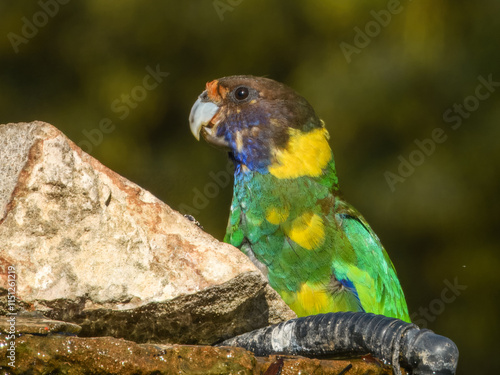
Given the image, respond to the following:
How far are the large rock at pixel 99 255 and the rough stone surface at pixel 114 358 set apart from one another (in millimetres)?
295

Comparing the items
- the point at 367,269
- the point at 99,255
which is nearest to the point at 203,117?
the point at 367,269

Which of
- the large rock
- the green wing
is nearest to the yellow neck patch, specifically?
the green wing

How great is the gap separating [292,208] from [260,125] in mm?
445

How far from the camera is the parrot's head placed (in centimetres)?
331

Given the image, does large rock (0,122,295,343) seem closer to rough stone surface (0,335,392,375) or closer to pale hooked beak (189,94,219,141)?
rough stone surface (0,335,392,375)

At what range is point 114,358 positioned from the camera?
61.9 inches

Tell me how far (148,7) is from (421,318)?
3.42 meters

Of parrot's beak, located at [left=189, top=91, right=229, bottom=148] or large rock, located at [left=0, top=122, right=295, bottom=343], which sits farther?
parrot's beak, located at [left=189, top=91, right=229, bottom=148]

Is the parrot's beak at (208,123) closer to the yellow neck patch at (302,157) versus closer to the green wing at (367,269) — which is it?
the yellow neck patch at (302,157)

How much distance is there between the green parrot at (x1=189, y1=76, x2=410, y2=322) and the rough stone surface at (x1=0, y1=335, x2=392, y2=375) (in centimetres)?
142

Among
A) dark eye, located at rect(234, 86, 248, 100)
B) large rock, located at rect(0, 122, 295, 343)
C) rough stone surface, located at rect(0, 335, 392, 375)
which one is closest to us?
rough stone surface, located at rect(0, 335, 392, 375)

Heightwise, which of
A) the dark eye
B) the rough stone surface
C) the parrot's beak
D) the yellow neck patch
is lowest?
the rough stone surface

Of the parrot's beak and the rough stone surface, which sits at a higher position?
the parrot's beak

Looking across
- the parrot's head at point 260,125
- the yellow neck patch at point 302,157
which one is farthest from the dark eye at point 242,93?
the yellow neck patch at point 302,157
